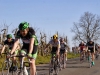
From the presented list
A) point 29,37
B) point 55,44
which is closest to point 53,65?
point 55,44

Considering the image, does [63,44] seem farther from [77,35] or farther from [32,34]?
[77,35]

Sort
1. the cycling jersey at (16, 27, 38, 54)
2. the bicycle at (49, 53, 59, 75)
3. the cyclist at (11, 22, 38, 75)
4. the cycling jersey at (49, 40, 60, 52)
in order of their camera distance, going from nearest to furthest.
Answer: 1. the cyclist at (11, 22, 38, 75)
2. the cycling jersey at (16, 27, 38, 54)
3. the cycling jersey at (49, 40, 60, 52)
4. the bicycle at (49, 53, 59, 75)

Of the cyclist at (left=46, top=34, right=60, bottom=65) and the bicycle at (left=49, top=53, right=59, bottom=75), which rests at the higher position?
the cyclist at (left=46, top=34, right=60, bottom=65)

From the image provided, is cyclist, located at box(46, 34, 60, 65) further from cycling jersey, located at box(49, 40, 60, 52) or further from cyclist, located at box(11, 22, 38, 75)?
cyclist, located at box(11, 22, 38, 75)

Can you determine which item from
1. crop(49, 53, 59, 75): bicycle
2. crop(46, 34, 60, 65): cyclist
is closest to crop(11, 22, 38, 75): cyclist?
crop(46, 34, 60, 65): cyclist

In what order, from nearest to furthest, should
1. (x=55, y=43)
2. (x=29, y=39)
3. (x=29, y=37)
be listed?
(x=29, y=37) < (x=29, y=39) < (x=55, y=43)

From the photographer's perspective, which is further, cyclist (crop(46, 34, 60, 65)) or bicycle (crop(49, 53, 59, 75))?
bicycle (crop(49, 53, 59, 75))

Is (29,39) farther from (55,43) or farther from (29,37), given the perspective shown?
(55,43)

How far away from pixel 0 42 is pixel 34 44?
16.6m

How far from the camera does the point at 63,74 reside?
43.8 ft

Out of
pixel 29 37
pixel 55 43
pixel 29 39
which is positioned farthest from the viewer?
pixel 55 43

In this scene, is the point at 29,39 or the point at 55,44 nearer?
the point at 29,39

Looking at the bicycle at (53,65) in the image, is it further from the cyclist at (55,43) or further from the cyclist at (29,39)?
the cyclist at (29,39)

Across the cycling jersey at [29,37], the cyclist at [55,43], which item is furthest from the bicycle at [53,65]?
the cycling jersey at [29,37]
